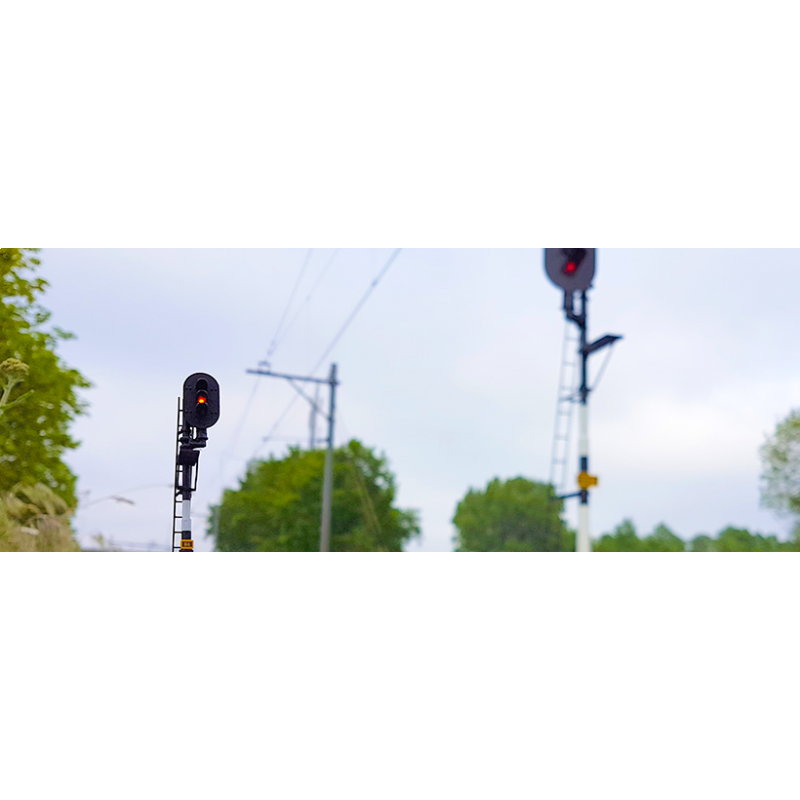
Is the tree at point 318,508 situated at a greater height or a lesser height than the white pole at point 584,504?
lesser

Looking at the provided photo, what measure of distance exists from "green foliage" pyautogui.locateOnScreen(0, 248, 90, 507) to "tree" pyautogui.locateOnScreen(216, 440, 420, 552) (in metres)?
32.1

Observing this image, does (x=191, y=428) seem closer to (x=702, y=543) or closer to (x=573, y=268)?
(x=573, y=268)

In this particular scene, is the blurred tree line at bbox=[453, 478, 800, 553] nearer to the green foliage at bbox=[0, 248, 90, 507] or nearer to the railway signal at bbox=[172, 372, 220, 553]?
the green foliage at bbox=[0, 248, 90, 507]

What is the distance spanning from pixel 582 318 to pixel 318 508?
146 ft

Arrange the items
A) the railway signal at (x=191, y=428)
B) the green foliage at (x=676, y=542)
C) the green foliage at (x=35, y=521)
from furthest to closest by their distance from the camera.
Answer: the green foliage at (x=676, y=542)
the green foliage at (x=35, y=521)
the railway signal at (x=191, y=428)

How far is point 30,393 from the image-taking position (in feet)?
66.3

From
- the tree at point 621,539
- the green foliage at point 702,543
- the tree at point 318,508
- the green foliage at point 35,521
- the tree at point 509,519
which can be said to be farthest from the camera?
the tree at point 621,539

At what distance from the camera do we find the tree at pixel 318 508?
5444 cm

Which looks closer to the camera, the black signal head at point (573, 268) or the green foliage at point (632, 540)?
the black signal head at point (573, 268)

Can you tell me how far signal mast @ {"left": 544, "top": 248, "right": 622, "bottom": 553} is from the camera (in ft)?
35.9

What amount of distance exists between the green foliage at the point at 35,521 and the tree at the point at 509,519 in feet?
167

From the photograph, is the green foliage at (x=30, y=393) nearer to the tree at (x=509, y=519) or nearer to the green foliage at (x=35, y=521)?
the green foliage at (x=35, y=521)


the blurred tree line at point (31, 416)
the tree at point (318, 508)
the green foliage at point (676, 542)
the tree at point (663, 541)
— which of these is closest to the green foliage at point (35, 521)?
the blurred tree line at point (31, 416)
